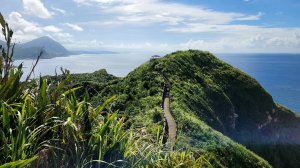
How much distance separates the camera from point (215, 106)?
5538 centimetres

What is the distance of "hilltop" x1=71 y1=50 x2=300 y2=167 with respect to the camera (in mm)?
32656

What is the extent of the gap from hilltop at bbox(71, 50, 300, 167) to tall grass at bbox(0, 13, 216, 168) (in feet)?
68.3

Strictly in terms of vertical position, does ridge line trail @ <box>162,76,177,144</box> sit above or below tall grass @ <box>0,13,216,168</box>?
below

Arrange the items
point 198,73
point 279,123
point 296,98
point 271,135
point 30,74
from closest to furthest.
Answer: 1. point 30,74
2. point 198,73
3. point 271,135
4. point 279,123
5. point 296,98

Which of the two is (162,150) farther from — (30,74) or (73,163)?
(30,74)

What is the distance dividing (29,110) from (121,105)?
35.2 meters

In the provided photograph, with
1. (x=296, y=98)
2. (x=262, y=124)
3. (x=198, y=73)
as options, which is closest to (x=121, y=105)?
(x=198, y=73)

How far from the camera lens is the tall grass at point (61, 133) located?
264 inches

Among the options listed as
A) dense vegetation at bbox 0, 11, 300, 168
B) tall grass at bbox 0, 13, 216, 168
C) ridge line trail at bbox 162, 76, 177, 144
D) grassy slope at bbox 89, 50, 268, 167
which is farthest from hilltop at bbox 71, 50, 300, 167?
tall grass at bbox 0, 13, 216, 168

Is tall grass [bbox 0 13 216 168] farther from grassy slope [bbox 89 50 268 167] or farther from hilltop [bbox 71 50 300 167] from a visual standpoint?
hilltop [bbox 71 50 300 167]

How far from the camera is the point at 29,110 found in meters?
6.98

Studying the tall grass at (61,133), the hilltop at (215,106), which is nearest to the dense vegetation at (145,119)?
the tall grass at (61,133)

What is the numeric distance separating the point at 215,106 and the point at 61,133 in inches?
1945

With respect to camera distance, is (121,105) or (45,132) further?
(121,105)
